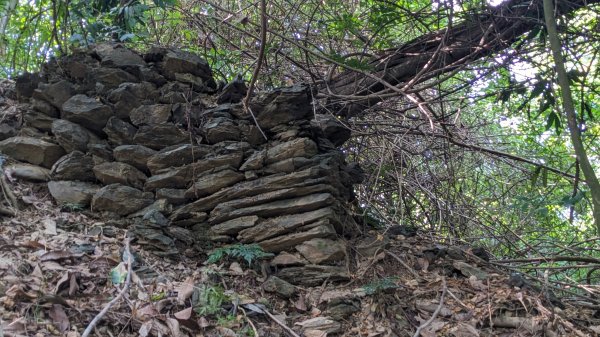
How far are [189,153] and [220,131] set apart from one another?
31cm

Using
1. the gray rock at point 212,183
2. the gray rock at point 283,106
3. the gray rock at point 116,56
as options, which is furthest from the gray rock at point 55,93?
the gray rock at point 283,106

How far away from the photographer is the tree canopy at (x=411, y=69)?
4.42 m

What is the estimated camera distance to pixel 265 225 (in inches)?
149

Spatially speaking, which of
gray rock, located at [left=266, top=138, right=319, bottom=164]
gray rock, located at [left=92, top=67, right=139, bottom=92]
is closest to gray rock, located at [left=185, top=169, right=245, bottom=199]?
gray rock, located at [left=266, top=138, right=319, bottom=164]

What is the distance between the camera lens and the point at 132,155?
411 centimetres

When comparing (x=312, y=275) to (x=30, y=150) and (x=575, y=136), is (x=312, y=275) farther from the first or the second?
(x=30, y=150)

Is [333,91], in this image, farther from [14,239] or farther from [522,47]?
[14,239]

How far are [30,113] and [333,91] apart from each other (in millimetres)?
2749

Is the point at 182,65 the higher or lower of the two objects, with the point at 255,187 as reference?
higher

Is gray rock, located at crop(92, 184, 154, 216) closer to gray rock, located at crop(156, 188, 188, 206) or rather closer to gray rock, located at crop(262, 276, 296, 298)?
gray rock, located at crop(156, 188, 188, 206)

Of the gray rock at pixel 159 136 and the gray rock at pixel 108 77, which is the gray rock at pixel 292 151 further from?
the gray rock at pixel 108 77

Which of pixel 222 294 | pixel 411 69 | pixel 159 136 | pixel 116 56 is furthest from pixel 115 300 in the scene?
pixel 411 69

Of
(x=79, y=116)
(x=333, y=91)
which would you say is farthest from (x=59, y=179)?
(x=333, y=91)

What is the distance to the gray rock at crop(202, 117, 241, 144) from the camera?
417 cm
